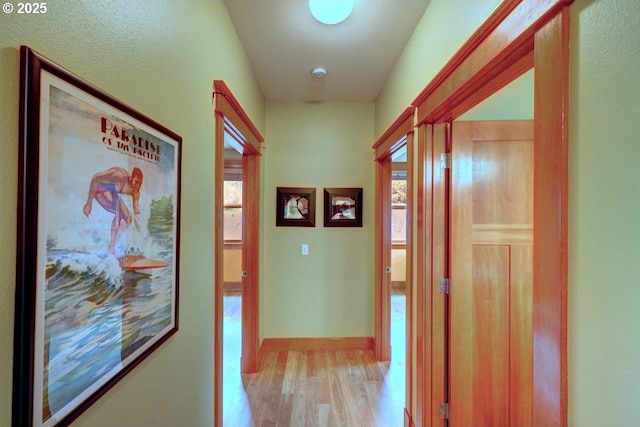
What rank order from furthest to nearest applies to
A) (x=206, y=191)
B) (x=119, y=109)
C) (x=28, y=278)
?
(x=206, y=191) < (x=119, y=109) < (x=28, y=278)

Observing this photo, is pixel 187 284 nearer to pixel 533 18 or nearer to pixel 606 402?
pixel 606 402

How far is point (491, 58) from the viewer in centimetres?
103

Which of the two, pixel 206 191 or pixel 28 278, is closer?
pixel 28 278

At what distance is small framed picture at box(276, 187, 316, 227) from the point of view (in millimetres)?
2990

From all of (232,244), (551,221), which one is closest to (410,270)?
(551,221)

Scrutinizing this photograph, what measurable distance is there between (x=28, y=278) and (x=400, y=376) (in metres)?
2.80

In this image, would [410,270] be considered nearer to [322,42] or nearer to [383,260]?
[383,260]

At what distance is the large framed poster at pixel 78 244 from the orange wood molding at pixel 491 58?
123 centimetres

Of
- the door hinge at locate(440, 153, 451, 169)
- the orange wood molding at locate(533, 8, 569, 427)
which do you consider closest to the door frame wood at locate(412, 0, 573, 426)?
the orange wood molding at locate(533, 8, 569, 427)

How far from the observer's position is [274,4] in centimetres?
162

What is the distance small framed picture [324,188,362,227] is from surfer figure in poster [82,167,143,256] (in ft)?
7.37

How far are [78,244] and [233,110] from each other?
1.39 meters

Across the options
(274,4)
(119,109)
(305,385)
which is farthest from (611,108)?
(305,385)

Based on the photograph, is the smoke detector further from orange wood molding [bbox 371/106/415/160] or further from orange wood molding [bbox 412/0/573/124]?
orange wood molding [bbox 412/0/573/124]
